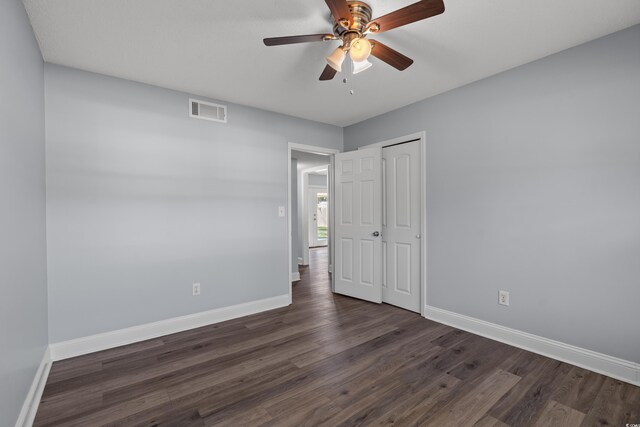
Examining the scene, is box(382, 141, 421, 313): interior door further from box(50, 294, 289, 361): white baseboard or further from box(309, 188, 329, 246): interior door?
box(309, 188, 329, 246): interior door

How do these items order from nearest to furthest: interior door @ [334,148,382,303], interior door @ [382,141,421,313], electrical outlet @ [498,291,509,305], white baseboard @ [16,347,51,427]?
white baseboard @ [16,347,51,427] < electrical outlet @ [498,291,509,305] < interior door @ [382,141,421,313] < interior door @ [334,148,382,303]

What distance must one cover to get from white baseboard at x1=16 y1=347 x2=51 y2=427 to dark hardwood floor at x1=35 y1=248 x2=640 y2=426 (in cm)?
5

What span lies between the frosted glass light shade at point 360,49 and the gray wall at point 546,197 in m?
1.72

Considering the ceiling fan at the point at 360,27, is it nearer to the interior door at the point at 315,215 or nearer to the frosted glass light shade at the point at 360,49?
the frosted glass light shade at the point at 360,49

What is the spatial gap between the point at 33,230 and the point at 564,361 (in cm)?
416

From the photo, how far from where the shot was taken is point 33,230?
80.7 inches

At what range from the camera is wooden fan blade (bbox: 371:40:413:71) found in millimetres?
1934

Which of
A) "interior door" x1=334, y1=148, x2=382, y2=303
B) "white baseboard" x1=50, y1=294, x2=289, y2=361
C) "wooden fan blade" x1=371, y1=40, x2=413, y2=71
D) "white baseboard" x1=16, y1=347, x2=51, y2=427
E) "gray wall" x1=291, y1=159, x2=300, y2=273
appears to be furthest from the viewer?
"gray wall" x1=291, y1=159, x2=300, y2=273

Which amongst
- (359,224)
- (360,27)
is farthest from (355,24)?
(359,224)

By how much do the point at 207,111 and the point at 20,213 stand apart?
2038 millimetres

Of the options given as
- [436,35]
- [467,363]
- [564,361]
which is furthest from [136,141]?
[564,361]

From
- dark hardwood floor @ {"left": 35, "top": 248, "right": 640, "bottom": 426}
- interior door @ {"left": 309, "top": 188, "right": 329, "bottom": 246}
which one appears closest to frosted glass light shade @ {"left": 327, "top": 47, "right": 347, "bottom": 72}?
dark hardwood floor @ {"left": 35, "top": 248, "right": 640, "bottom": 426}

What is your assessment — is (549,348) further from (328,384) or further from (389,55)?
(389,55)

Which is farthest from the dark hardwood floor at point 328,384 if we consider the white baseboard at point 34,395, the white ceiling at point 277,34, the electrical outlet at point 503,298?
the white ceiling at point 277,34
